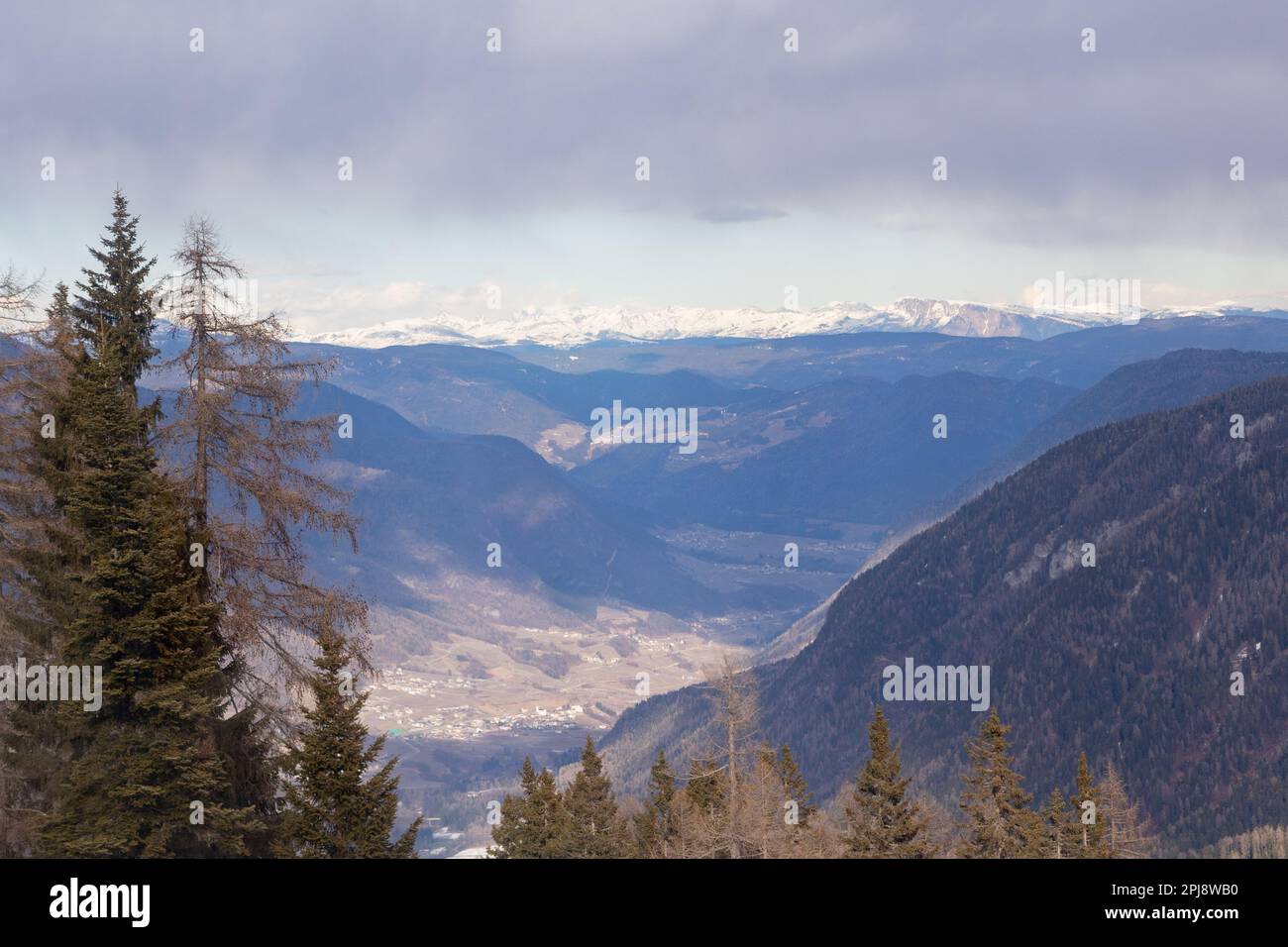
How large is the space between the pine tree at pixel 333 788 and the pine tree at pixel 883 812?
31759 millimetres

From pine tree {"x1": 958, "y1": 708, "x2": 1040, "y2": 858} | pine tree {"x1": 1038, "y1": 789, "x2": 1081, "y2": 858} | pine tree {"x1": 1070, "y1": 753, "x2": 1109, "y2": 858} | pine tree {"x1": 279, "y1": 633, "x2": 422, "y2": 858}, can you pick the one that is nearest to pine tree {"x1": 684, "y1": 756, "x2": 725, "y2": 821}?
pine tree {"x1": 958, "y1": 708, "x2": 1040, "y2": 858}

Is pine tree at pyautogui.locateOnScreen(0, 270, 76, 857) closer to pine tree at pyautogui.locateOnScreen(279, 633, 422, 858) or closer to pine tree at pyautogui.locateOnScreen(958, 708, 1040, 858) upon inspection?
pine tree at pyautogui.locateOnScreen(279, 633, 422, 858)

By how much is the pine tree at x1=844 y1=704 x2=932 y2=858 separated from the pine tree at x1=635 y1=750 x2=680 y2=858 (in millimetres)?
9058

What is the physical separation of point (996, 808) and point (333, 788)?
137 feet

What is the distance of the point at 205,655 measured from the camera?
29.5 m

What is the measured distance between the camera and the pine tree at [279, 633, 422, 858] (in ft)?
103

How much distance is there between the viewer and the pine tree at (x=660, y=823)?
193 feet

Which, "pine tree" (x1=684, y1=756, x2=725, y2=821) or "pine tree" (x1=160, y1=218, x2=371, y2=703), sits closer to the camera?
"pine tree" (x1=160, y1=218, x2=371, y2=703)

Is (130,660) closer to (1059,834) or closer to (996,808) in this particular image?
(996,808)

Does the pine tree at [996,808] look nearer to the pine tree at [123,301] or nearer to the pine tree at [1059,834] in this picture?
the pine tree at [1059,834]
